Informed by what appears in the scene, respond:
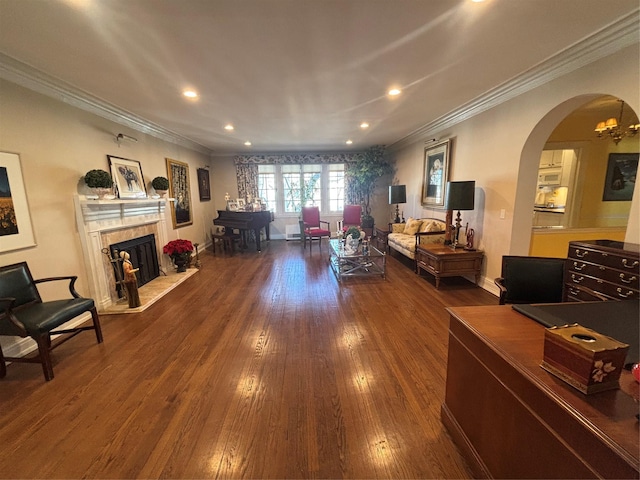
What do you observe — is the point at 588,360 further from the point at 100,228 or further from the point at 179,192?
the point at 179,192

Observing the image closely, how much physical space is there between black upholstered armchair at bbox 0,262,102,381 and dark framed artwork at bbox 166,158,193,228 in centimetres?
297

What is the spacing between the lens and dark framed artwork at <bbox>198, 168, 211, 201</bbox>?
6.69 metres

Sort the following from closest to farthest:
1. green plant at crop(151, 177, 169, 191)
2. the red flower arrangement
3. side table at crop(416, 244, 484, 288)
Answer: side table at crop(416, 244, 484, 288) → green plant at crop(151, 177, 169, 191) → the red flower arrangement

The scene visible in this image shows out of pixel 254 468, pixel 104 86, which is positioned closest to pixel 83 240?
pixel 104 86

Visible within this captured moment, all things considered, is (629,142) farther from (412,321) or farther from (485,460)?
(485,460)

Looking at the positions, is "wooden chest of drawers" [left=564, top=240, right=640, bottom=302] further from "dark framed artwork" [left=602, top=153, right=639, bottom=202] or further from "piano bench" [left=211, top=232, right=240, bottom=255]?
"piano bench" [left=211, top=232, right=240, bottom=255]

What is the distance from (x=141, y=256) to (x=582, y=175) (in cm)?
710

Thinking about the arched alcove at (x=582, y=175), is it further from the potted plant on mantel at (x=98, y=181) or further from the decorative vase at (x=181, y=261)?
the decorative vase at (x=181, y=261)

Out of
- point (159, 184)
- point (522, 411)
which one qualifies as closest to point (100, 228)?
point (159, 184)

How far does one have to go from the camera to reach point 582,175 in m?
4.09

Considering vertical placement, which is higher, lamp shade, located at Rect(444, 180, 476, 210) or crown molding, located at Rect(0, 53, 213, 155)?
crown molding, located at Rect(0, 53, 213, 155)

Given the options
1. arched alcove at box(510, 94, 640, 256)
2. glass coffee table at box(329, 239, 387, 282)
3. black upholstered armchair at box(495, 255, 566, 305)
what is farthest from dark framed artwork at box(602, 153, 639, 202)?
glass coffee table at box(329, 239, 387, 282)

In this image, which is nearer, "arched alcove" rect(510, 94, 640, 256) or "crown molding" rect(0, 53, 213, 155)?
"crown molding" rect(0, 53, 213, 155)

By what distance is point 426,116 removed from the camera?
436 cm
